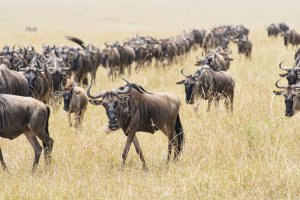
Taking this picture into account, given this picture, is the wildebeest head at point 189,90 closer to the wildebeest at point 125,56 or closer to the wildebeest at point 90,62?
the wildebeest at point 90,62

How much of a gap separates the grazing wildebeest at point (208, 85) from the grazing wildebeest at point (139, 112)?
8.40 ft

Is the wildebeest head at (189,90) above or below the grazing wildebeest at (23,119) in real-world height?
below

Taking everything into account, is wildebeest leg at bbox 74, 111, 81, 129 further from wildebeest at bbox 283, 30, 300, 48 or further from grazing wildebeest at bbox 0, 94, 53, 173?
wildebeest at bbox 283, 30, 300, 48

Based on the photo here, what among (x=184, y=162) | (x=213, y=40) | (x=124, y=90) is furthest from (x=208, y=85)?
(x=213, y=40)

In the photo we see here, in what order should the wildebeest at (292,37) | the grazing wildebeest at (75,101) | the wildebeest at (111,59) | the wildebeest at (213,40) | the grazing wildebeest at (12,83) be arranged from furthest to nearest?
1. the wildebeest at (213,40)
2. the wildebeest at (292,37)
3. the wildebeest at (111,59)
4. the grazing wildebeest at (12,83)
5. the grazing wildebeest at (75,101)

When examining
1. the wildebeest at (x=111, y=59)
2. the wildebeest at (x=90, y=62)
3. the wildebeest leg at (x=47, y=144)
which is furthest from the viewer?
the wildebeest at (x=111, y=59)

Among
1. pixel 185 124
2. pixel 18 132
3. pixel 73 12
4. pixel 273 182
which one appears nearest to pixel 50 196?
pixel 18 132

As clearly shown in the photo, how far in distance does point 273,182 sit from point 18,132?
11.1 feet

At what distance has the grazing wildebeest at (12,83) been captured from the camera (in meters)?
10.1

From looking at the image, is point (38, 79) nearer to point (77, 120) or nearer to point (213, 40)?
point (77, 120)

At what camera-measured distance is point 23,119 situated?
738 centimetres

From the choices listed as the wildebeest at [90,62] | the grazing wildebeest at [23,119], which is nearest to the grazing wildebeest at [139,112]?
the grazing wildebeest at [23,119]

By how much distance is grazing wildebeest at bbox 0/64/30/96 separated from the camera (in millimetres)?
10113

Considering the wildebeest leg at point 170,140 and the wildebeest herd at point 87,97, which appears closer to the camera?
the wildebeest herd at point 87,97
